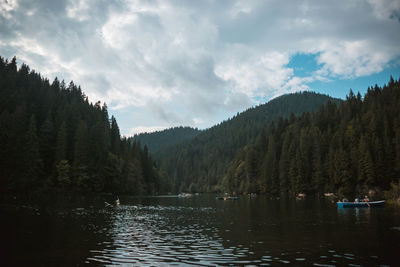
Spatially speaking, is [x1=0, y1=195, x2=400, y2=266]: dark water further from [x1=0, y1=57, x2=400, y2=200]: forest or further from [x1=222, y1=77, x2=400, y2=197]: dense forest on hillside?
[x1=222, y1=77, x2=400, y2=197]: dense forest on hillside

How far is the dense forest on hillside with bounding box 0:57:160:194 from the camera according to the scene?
271 feet

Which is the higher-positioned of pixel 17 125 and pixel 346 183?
pixel 17 125

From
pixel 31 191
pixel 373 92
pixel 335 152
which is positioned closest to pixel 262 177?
pixel 335 152

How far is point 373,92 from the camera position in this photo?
191750 mm

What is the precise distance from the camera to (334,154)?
4983 inches

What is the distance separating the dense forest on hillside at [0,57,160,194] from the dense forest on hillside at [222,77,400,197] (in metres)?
69.1

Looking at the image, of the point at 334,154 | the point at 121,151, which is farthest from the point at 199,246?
the point at 121,151

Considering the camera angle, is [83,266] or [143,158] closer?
[83,266]

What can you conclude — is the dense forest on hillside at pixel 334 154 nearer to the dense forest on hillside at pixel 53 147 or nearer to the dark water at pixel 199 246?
the dense forest on hillside at pixel 53 147

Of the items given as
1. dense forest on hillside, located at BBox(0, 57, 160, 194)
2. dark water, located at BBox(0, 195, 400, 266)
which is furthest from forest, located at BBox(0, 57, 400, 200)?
dark water, located at BBox(0, 195, 400, 266)

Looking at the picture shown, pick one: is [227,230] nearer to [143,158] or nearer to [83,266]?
[83,266]

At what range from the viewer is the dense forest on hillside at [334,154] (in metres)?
107

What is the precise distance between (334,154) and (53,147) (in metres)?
113

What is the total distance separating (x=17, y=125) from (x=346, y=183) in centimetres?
11628
